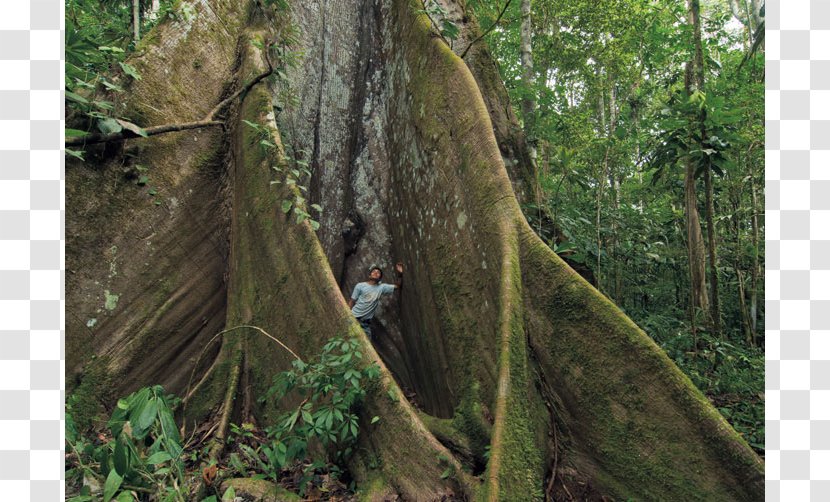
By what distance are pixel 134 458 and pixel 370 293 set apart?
2255 millimetres

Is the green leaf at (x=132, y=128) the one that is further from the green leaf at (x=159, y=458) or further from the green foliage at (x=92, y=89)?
the green leaf at (x=159, y=458)

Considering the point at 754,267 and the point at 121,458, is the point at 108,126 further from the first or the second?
the point at 754,267

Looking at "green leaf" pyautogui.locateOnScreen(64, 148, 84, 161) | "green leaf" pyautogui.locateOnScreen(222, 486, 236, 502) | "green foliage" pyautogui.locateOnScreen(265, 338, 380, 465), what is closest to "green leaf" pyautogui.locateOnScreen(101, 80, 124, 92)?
"green leaf" pyautogui.locateOnScreen(64, 148, 84, 161)

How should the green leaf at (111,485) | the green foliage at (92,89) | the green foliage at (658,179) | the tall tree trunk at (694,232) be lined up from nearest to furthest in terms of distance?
the green leaf at (111,485) < the green foliage at (92,89) < the green foliage at (658,179) < the tall tree trunk at (694,232)

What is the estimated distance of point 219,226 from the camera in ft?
13.1

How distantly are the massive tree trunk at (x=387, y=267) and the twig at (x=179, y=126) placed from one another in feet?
0.25

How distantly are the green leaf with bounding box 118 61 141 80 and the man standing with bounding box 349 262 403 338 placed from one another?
241 cm

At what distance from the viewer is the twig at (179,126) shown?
133 inches

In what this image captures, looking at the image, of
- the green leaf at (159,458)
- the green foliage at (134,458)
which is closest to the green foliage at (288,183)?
the green foliage at (134,458)

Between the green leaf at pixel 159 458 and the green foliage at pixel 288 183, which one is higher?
the green foliage at pixel 288 183

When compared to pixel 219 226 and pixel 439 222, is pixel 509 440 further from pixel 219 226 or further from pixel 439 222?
pixel 219 226

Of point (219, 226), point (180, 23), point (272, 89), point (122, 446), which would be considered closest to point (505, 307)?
point (122, 446)

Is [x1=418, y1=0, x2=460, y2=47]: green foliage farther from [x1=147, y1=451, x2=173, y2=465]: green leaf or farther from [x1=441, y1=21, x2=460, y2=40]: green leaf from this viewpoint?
[x1=147, y1=451, x2=173, y2=465]: green leaf

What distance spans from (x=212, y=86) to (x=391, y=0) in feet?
7.23
